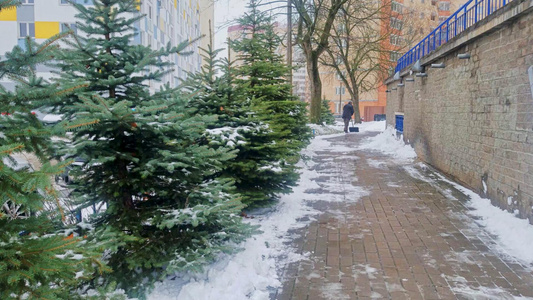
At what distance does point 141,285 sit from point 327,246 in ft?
8.32

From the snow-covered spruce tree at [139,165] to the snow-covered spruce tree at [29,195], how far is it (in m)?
1.17

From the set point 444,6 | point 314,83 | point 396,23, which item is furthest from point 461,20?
point 444,6

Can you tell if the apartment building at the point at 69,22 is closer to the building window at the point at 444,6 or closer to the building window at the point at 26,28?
the building window at the point at 26,28

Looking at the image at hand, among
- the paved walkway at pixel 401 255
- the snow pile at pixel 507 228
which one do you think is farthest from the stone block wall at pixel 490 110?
the paved walkway at pixel 401 255

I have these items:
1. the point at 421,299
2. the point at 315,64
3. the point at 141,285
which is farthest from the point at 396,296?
the point at 315,64

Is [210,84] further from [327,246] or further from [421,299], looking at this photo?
[421,299]

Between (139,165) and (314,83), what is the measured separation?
22134 mm

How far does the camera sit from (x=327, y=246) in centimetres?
572

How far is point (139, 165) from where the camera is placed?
13.8 ft

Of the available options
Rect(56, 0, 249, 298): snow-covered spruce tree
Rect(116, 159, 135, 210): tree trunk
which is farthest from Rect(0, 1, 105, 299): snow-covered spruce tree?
Rect(116, 159, 135, 210): tree trunk

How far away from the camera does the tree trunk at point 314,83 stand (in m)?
25.1

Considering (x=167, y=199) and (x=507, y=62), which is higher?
(x=507, y=62)

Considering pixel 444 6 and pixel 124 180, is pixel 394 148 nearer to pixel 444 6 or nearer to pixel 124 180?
pixel 124 180

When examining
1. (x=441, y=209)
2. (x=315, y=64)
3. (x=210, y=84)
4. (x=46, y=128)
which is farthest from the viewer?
(x=315, y=64)
